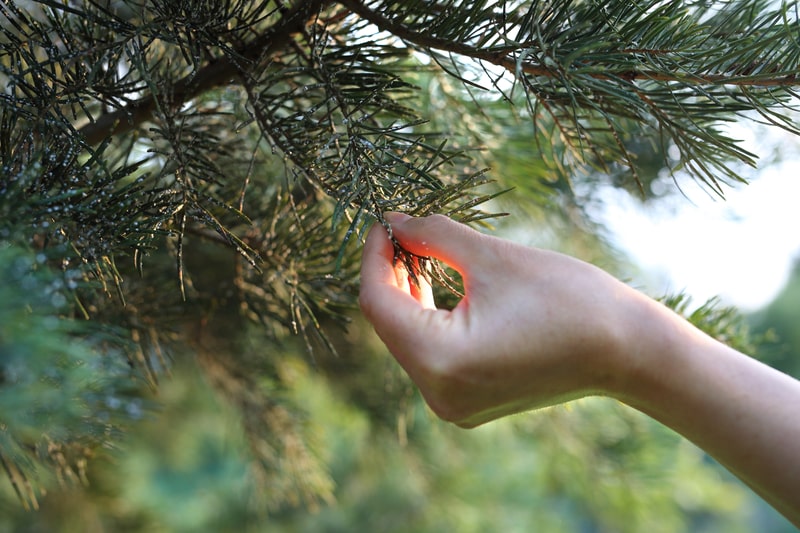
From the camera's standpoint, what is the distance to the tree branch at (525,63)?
18 cm

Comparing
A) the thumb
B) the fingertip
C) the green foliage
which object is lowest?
the green foliage

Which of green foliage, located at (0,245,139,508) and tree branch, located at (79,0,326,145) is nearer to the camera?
green foliage, located at (0,245,139,508)

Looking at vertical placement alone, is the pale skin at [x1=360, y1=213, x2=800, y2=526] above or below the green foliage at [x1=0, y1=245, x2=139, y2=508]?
above

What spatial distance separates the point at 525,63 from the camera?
19cm

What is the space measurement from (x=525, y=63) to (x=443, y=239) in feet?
0.20

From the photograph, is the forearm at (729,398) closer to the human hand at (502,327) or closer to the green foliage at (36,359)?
the human hand at (502,327)

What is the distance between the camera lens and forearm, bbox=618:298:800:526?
0.17 metres

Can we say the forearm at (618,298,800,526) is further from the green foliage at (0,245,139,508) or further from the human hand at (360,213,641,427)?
the green foliage at (0,245,139,508)

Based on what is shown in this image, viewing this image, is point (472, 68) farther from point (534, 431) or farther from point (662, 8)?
point (534, 431)

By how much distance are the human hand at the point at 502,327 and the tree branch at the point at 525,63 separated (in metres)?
0.05

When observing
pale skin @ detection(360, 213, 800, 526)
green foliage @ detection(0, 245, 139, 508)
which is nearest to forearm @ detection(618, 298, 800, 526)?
pale skin @ detection(360, 213, 800, 526)

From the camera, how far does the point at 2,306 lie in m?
0.11

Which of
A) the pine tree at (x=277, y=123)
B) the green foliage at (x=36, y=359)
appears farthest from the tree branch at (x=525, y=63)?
the green foliage at (x=36, y=359)

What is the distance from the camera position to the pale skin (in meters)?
0.16
